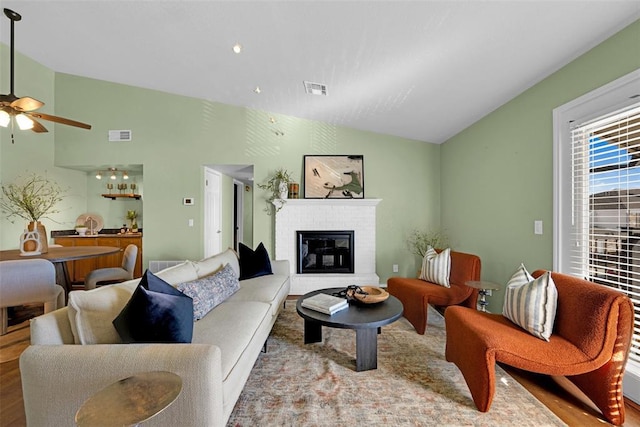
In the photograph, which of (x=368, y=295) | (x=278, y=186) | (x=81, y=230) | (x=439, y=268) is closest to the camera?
(x=368, y=295)

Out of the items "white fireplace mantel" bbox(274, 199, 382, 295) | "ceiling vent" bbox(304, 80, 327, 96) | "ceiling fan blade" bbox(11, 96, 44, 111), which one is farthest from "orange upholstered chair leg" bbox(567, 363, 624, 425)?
"ceiling fan blade" bbox(11, 96, 44, 111)

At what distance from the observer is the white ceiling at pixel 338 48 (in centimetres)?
182

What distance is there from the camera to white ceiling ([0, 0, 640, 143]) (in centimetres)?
182

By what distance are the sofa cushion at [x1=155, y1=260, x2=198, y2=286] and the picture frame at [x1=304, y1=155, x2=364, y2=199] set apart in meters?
2.27

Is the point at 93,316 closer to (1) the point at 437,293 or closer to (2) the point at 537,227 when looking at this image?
(1) the point at 437,293

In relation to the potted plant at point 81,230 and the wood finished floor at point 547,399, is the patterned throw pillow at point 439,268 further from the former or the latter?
the potted plant at point 81,230

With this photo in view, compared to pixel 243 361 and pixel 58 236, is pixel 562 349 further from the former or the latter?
pixel 58 236

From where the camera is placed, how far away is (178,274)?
215 centimetres

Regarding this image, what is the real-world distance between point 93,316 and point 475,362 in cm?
210

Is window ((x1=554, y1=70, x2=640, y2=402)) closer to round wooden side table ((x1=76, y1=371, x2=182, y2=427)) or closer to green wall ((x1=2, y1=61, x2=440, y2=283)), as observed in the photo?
green wall ((x1=2, y1=61, x2=440, y2=283))

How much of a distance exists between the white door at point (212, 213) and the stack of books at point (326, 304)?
2.88m

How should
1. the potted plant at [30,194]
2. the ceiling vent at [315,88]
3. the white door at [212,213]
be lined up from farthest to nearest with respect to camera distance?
the white door at [212,213] → the potted plant at [30,194] → the ceiling vent at [315,88]

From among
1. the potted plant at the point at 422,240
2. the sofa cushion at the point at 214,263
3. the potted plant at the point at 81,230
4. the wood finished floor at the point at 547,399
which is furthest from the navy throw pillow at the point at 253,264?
the potted plant at the point at 81,230

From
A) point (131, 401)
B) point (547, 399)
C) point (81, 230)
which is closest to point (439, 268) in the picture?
point (547, 399)
